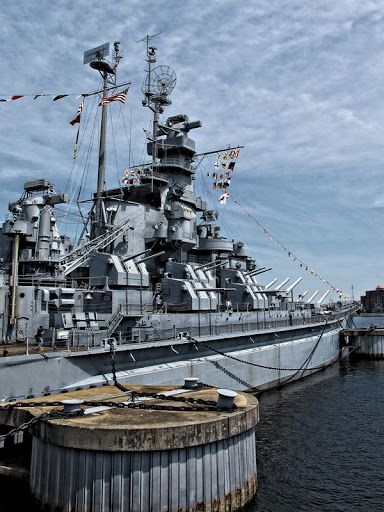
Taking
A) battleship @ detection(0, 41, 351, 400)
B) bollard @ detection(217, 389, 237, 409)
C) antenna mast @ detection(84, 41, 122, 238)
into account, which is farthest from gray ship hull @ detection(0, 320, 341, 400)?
antenna mast @ detection(84, 41, 122, 238)

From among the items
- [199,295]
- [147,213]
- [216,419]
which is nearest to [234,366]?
[199,295]

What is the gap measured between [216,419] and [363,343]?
1623 inches

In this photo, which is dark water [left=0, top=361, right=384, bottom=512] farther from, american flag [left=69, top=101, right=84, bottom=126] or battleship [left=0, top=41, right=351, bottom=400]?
american flag [left=69, top=101, right=84, bottom=126]

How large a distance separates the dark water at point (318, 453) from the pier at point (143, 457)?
4.52ft

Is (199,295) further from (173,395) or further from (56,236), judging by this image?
(173,395)

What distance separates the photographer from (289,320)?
104 feet

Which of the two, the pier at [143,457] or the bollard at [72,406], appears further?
the bollard at [72,406]

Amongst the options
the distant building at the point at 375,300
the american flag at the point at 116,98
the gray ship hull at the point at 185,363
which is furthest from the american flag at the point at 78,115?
the distant building at the point at 375,300

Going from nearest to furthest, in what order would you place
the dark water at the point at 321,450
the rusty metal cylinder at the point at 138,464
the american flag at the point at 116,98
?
the rusty metal cylinder at the point at 138,464 → the dark water at the point at 321,450 → the american flag at the point at 116,98

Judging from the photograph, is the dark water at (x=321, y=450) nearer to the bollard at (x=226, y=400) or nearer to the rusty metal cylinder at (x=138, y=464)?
the rusty metal cylinder at (x=138, y=464)

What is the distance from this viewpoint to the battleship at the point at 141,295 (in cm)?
1578

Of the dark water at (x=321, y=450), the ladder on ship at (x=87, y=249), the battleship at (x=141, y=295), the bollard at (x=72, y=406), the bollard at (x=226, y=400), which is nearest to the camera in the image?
the bollard at (x=72, y=406)

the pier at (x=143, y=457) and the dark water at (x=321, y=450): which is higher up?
the pier at (x=143, y=457)

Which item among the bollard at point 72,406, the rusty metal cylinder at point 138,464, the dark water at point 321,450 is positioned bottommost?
the dark water at point 321,450
